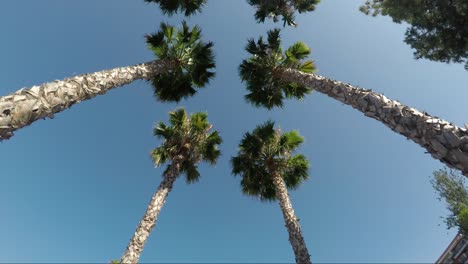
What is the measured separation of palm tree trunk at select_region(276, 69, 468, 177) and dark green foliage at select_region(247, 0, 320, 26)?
732 centimetres

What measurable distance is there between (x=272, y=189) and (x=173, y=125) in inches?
230

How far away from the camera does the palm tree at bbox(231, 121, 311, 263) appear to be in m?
14.9

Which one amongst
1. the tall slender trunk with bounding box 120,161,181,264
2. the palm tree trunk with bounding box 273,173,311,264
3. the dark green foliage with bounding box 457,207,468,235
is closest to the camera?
the tall slender trunk with bounding box 120,161,181,264

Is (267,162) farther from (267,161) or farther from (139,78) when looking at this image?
(139,78)

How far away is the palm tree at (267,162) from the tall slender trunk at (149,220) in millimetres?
3630

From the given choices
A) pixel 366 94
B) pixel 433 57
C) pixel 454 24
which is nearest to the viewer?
pixel 366 94

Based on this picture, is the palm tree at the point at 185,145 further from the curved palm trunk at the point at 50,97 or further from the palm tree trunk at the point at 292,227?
the curved palm trunk at the point at 50,97

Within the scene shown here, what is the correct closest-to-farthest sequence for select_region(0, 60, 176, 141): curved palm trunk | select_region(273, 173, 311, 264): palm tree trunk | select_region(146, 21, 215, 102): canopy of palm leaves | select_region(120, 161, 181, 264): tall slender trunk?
select_region(0, 60, 176, 141): curved palm trunk
select_region(120, 161, 181, 264): tall slender trunk
select_region(273, 173, 311, 264): palm tree trunk
select_region(146, 21, 215, 102): canopy of palm leaves

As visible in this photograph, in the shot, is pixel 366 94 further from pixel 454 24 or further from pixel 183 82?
pixel 183 82

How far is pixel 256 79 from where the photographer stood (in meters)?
14.4

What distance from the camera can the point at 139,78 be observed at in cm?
983

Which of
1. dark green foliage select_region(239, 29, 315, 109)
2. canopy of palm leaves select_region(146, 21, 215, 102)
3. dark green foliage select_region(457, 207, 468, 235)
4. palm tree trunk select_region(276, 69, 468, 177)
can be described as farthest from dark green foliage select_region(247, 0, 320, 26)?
dark green foliage select_region(457, 207, 468, 235)

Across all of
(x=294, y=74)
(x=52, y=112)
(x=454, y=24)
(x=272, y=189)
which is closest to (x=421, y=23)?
(x=454, y=24)

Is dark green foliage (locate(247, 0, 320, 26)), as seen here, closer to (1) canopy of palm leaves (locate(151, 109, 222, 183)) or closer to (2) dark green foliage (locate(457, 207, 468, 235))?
(1) canopy of palm leaves (locate(151, 109, 222, 183))
